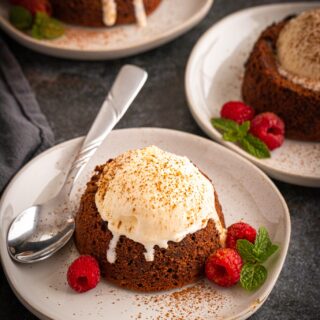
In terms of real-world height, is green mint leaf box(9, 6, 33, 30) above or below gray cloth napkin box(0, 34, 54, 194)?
above

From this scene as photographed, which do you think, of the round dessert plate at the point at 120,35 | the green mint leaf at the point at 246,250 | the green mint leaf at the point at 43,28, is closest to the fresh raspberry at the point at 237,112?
the round dessert plate at the point at 120,35

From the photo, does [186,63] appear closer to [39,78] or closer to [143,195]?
[39,78]

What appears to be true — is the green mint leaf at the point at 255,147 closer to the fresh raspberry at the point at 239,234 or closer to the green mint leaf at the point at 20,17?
the fresh raspberry at the point at 239,234

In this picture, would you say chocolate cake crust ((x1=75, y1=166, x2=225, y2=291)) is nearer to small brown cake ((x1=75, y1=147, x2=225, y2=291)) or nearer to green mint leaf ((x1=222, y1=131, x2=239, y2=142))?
small brown cake ((x1=75, y1=147, x2=225, y2=291))

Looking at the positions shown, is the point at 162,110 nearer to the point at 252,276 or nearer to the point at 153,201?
the point at 153,201

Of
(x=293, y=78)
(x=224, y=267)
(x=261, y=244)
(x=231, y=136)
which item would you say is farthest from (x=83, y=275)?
(x=293, y=78)

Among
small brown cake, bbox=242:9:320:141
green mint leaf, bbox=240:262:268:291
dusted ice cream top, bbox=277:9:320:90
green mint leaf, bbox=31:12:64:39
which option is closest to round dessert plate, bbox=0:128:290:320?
green mint leaf, bbox=240:262:268:291
